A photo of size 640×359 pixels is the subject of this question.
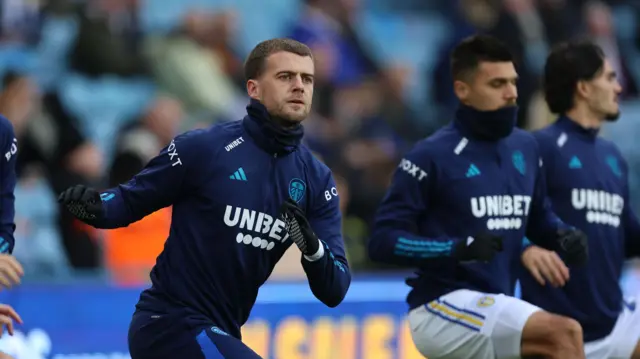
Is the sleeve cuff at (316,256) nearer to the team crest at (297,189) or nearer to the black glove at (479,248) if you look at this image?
the team crest at (297,189)

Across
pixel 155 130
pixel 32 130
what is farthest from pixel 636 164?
pixel 32 130

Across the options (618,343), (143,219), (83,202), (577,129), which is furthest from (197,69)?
(83,202)

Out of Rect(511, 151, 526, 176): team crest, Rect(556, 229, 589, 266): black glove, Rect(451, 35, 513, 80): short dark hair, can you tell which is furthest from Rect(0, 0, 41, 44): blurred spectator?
Rect(556, 229, 589, 266): black glove

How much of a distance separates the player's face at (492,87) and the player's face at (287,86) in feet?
5.26

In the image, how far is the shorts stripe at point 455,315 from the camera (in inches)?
289

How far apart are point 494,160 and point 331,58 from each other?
735cm

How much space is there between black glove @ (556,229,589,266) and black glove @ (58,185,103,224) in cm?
286

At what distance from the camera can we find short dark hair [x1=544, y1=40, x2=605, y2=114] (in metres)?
8.53

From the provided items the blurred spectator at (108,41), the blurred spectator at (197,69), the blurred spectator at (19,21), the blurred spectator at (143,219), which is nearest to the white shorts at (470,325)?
the blurred spectator at (143,219)

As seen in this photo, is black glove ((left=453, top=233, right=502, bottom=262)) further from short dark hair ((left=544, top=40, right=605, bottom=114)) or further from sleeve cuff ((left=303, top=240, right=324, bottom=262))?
short dark hair ((left=544, top=40, right=605, bottom=114))

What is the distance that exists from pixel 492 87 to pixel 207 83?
6.22 meters

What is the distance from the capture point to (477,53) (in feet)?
26.1

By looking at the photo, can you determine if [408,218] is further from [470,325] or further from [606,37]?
[606,37]

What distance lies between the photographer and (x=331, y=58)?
14945mm
